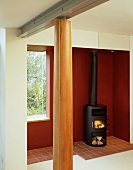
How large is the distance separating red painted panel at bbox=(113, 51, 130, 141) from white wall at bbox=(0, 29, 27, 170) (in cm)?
284

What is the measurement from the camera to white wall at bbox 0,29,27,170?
3.52 m

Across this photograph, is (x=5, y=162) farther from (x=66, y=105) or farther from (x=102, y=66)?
(x=102, y=66)

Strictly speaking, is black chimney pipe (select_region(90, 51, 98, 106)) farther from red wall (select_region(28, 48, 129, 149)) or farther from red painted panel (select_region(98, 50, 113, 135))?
red painted panel (select_region(98, 50, 113, 135))

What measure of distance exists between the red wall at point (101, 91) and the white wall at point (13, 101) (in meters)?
1.32

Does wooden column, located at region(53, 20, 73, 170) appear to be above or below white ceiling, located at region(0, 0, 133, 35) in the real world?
below

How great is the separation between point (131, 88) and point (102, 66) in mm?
934

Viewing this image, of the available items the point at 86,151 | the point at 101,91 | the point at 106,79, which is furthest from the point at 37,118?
the point at 106,79

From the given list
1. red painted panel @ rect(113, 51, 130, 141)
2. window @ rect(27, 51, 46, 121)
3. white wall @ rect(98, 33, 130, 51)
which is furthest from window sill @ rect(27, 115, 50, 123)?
white wall @ rect(98, 33, 130, 51)

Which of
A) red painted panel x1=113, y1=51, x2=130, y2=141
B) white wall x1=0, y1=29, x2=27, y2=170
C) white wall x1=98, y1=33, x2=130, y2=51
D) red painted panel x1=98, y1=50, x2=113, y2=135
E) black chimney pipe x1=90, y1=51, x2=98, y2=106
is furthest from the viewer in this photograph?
red painted panel x1=98, y1=50, x2=113, y2=135

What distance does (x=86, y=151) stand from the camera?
4.85 metres

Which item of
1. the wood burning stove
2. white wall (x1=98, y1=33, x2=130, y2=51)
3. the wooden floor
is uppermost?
white wall (x1=98, y1=33, x2=130, y2=51)

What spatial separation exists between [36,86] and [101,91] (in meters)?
1.71

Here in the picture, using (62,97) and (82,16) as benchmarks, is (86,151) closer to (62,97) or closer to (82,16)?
(82,16)

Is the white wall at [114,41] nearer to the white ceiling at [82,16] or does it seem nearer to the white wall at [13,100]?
the white ceiling at [82,16]
